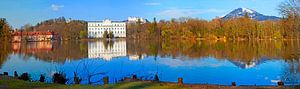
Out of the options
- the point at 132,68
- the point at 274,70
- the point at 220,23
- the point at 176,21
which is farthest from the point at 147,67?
the point at 176,21

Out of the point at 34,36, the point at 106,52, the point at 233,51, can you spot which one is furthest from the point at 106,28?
the point at 233,51

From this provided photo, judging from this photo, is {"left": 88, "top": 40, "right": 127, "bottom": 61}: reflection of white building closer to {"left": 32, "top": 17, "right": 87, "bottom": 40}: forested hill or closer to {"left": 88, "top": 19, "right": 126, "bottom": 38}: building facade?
{"left": 32, "top": 17, "right": 87, "bottom": 40}: forested hill

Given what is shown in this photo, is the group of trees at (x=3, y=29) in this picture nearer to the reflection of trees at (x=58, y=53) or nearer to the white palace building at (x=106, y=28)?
the reflection of trees at (x=58, y=53)

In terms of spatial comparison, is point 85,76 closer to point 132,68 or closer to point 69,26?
point 132,68

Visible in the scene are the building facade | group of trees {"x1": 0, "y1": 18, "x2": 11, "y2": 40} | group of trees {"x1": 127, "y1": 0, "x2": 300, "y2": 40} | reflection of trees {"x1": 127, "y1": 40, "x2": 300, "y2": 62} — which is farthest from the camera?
the building facade

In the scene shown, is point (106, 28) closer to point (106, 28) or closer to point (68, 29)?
point (106, 28)

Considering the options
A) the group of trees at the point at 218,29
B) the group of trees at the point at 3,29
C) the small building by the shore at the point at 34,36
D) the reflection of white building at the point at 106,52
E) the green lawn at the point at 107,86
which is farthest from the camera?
the small building by the shore at the point at 34,36

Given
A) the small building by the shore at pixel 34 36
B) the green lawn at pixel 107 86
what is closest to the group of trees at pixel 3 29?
the small building by the shore at pixel 34 36

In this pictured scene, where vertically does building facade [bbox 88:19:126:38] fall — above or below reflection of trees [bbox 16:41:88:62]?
above

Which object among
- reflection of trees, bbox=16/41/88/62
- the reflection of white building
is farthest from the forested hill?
reflection of trees, bbox=16/41/88/62

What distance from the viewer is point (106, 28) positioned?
121 meters

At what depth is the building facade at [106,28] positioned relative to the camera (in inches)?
4692

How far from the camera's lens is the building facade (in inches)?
4692

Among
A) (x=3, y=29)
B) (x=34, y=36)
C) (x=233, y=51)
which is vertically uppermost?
(x=3, y=29)
